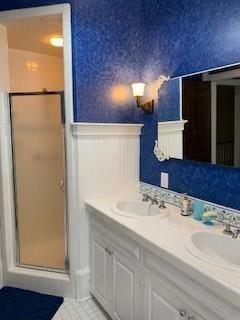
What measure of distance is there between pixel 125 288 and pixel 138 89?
149 centimetres

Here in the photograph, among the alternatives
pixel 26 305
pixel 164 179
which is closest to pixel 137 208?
pixel 164 179

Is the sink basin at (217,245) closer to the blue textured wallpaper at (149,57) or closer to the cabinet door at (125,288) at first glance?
the blue textured wallpaper at (149,57)

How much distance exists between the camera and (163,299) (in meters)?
1.42

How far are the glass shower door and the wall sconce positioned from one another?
0.65 metres

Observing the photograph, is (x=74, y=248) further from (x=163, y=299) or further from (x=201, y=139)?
(x=201, y=139)

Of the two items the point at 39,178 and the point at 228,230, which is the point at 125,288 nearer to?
the point at 228,230

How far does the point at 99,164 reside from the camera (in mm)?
2352

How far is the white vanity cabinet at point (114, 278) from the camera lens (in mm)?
1710

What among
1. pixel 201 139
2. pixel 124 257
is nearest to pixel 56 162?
pixel 124 257

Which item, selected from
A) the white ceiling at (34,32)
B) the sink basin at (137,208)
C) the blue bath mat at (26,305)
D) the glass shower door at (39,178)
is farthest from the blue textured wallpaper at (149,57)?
the blue bath mat at (26,305)

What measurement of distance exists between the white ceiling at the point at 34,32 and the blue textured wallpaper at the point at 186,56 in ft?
2.61

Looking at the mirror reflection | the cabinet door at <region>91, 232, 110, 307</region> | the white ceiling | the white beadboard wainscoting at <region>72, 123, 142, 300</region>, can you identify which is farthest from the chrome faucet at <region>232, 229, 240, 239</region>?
the white ceiling

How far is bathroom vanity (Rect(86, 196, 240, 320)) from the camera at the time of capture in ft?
3.68

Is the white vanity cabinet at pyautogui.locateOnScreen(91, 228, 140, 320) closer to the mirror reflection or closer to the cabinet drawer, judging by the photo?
the cabinet drawer
